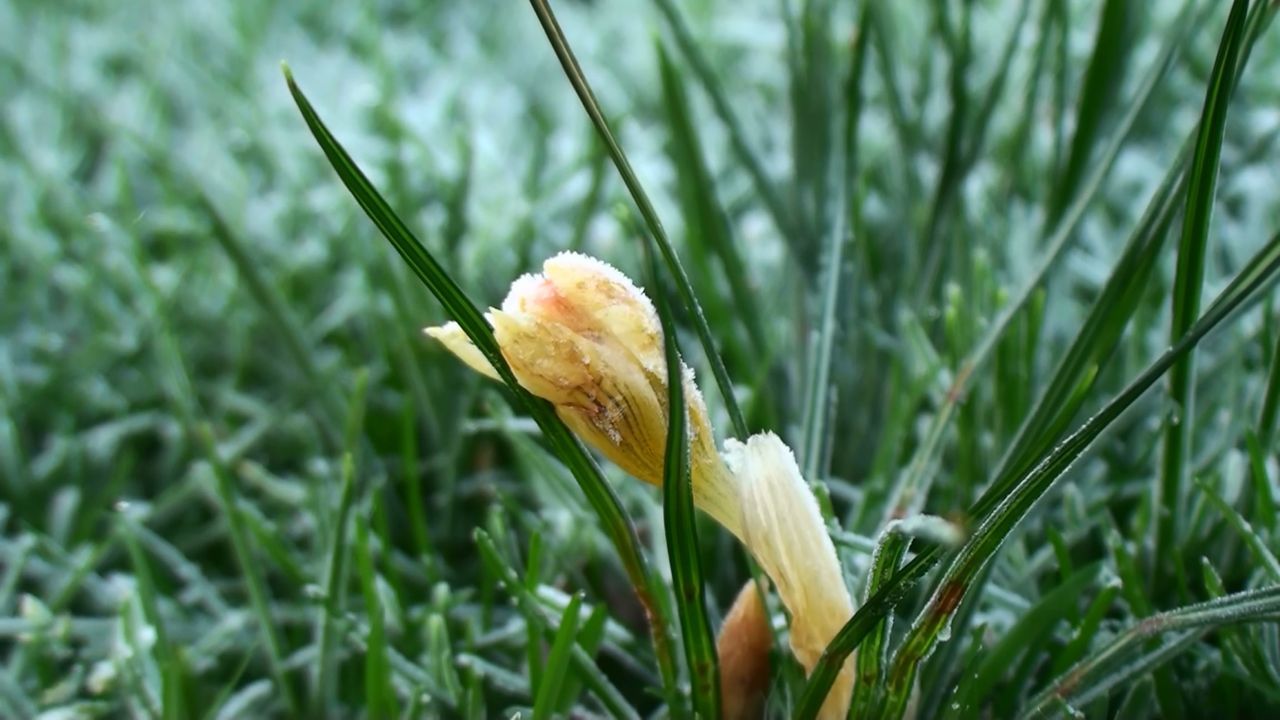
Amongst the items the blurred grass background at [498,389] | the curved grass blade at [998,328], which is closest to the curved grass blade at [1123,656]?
the blurred grass background at [498,389]

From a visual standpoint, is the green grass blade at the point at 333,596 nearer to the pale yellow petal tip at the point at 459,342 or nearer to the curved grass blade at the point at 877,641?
the pale yellow petal tip at the point at 459,342

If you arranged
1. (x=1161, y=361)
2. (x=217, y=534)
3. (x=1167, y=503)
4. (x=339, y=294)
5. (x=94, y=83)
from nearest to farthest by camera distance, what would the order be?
(x=1161, y=361) → (x=1167, y=503) → (x=217, y=534) → (x=339, y=294) → (x=94, y=83)

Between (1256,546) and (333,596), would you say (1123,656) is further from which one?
(333,596)

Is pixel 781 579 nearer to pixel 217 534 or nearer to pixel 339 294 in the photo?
pixel 217 534

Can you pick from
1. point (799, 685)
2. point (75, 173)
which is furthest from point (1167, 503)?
point (75, 173)

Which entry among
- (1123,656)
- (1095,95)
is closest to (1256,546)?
(1123,656)

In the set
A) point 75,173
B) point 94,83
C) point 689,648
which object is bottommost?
point 689,648
